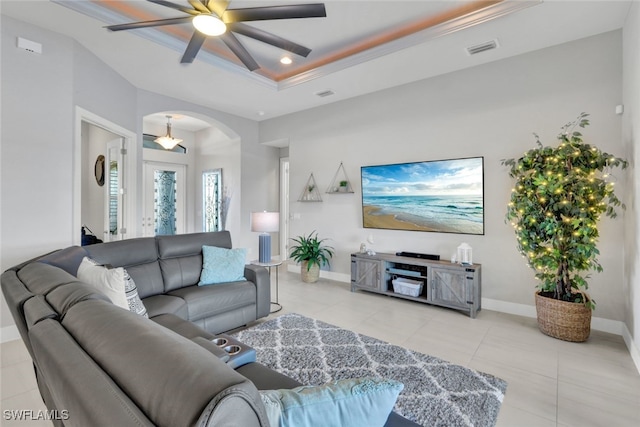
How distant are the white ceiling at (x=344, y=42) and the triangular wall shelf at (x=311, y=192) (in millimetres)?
1552

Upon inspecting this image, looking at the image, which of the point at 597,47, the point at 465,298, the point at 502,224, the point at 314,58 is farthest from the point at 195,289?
the point at 597,47

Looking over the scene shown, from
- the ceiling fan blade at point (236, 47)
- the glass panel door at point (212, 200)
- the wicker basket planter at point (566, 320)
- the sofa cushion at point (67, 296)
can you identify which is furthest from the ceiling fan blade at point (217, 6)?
Result: the glass panel door at point (212, 200)

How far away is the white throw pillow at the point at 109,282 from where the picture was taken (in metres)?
1.88

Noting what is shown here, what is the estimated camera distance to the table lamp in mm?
→ 3785

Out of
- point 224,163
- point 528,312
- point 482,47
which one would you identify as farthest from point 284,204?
point 528,312

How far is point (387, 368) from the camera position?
2.43 m

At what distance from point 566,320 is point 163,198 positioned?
305 inches

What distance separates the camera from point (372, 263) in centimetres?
438

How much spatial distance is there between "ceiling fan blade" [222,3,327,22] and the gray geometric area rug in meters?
2.70

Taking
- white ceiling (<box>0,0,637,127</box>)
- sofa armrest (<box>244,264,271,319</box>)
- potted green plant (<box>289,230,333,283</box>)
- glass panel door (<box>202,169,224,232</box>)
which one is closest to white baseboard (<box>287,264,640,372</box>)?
potted green plant (<box>289,230,333,283</box>)

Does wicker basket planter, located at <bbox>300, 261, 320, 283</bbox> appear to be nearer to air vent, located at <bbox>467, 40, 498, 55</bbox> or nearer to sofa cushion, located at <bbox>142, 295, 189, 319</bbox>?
sofa cushion, located at <bbox>142, 295, 189, 319</bbox>

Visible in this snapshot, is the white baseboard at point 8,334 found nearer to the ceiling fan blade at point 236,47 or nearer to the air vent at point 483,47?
the ceiling fan blade at point 236,47

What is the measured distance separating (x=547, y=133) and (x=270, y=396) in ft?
13.2

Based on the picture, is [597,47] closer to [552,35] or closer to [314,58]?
[552,35]
